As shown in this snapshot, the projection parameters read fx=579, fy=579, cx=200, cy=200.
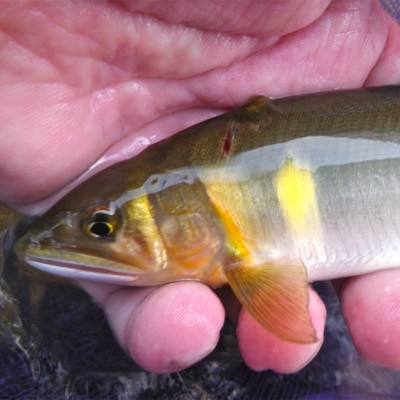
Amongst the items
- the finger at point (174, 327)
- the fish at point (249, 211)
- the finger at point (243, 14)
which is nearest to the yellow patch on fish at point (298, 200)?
the fish at point (249, 211)

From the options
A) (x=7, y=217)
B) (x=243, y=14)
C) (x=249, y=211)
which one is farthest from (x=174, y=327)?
(x=243, y=14)

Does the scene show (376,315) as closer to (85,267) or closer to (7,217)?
(85,267)

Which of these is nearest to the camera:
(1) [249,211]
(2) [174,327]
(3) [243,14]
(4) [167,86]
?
(2) [174,327]

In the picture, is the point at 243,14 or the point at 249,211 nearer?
the point at 249,211

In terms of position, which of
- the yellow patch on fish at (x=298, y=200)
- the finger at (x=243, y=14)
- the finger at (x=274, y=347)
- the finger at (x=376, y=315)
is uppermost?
the finger at (x=243, y=14)

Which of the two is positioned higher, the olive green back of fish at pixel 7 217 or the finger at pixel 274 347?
the finger at pixel 274 347

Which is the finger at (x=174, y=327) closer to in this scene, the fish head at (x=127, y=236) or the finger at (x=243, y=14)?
the fish head at (x=127, y=236)
